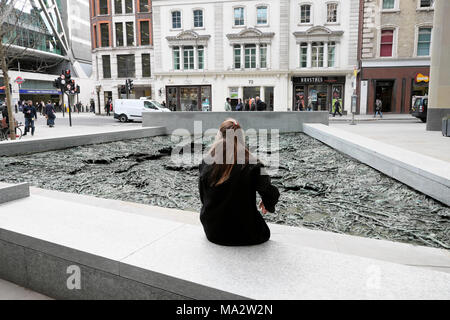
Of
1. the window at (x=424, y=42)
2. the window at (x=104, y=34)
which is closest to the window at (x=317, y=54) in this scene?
the window at (x=424, y=42)

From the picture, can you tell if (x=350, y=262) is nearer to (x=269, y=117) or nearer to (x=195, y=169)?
(x=195, y=169)

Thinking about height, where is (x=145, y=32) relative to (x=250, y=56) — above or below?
above

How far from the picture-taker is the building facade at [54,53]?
169ft

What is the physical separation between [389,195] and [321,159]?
3165 millimetres

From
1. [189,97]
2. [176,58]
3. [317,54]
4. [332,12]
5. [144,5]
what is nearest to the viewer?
[332,12]

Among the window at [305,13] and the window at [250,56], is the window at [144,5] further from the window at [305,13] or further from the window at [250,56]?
the window at [305,13]

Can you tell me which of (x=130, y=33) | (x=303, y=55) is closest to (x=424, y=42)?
(x=303, y=55)

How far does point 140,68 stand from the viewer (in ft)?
121

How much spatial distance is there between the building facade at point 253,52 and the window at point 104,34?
7.25 meters

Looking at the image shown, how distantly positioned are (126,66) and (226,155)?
37908mm

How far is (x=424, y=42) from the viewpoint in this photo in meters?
28.4

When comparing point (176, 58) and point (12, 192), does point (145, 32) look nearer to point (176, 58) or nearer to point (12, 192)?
point (176, 58)

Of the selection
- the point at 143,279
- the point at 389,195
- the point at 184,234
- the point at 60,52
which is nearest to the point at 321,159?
the point at 389,195

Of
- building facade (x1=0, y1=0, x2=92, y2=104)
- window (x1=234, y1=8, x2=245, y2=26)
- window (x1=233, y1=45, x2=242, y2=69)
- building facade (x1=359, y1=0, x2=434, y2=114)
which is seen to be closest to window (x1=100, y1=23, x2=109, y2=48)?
window (x1=234, y1=8, x2=245, y2=26)
